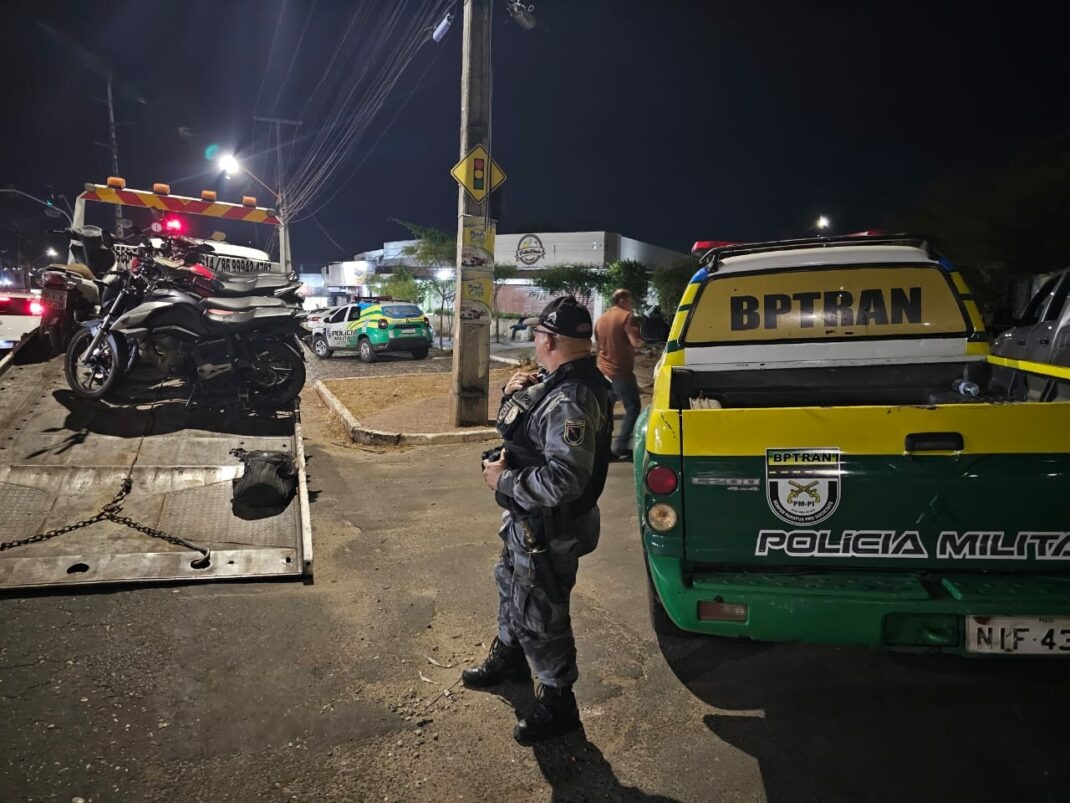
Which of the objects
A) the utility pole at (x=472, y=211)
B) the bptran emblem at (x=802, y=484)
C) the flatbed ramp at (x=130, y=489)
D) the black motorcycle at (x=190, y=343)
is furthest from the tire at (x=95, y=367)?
the bptran emblem at (x=802, y=484)

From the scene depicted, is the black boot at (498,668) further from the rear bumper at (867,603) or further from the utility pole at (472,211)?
the utility pole at (472,211)

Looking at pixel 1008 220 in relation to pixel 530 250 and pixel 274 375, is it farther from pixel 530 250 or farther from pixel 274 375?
pixel 530 250

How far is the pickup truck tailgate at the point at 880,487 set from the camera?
2.37 metres

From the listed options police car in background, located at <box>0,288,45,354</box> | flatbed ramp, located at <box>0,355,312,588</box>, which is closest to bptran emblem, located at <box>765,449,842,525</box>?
flatbed ramp, located at <box>0,355,312,588</box>

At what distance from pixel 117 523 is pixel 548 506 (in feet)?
10.6

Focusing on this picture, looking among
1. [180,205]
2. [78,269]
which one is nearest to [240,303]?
[78,269]

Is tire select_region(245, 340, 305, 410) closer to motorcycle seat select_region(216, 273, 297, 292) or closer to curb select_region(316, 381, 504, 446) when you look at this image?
motorcycle seat select_region(216, 273, 297, 292)

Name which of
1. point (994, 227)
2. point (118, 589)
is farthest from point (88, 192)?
point (994, 227)

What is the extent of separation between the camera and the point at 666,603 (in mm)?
2643

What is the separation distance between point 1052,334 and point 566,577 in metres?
5.21

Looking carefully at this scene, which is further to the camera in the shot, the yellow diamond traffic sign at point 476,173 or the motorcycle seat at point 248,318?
the yellow diamond traffic sign at point 476,173

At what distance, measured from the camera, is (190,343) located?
20.9 ft

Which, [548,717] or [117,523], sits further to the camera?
[117,523]

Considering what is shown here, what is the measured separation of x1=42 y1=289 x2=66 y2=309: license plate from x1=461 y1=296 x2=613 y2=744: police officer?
6.28 meters
